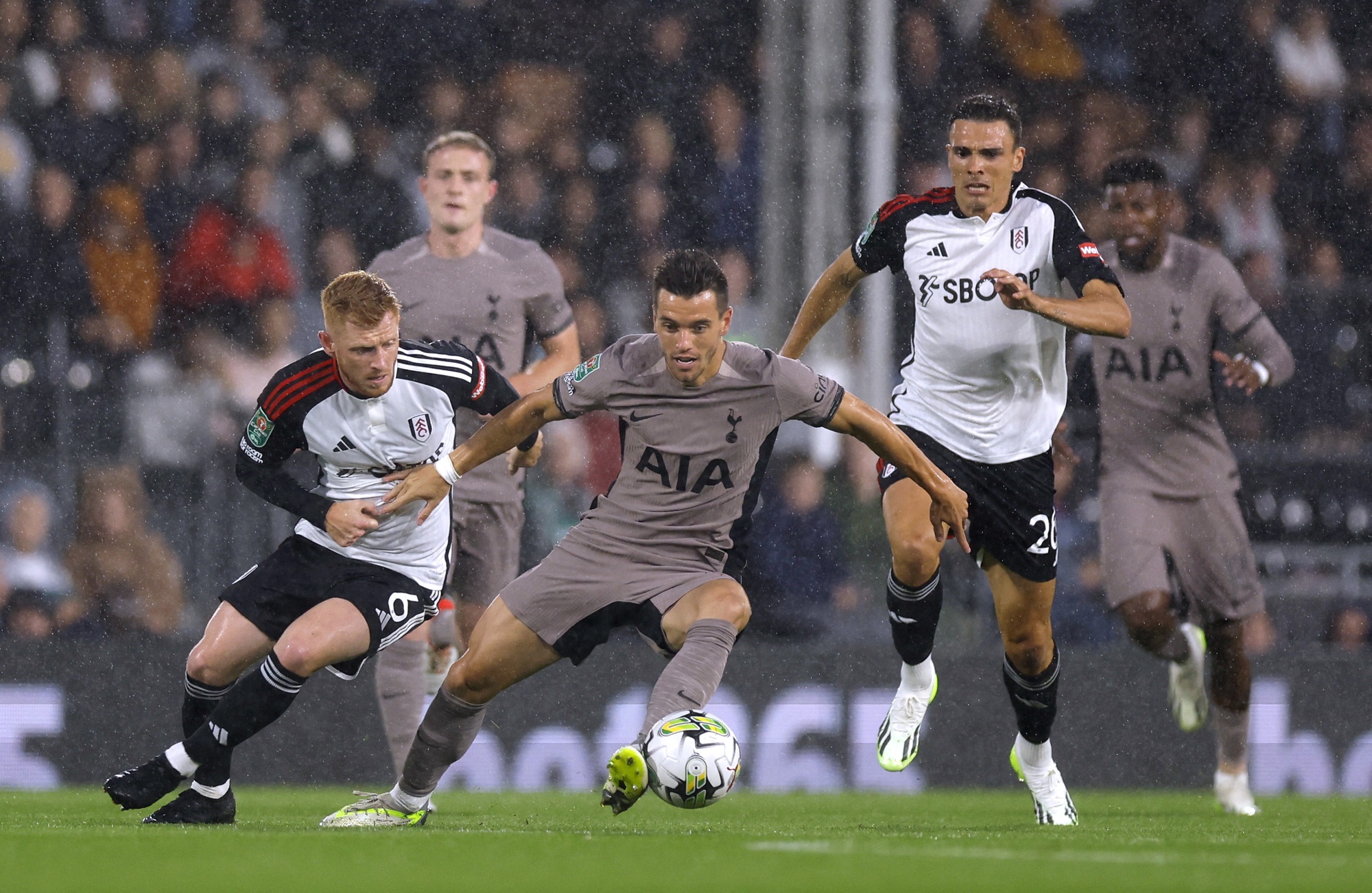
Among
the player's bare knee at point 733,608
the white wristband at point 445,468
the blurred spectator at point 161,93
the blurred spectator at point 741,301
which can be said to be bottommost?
the player's bare knee at point 733,608

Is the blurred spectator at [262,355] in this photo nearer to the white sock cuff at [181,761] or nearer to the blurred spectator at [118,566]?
the blurred spectator at [118,566]

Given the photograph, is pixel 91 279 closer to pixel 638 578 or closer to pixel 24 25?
pixel 24 25

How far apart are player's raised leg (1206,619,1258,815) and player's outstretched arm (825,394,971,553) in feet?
8.17

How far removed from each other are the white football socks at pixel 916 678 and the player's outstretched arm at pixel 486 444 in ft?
5.56

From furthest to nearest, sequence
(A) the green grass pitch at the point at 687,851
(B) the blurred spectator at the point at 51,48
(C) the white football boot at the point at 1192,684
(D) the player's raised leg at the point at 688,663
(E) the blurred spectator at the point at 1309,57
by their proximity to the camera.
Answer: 1. (E) the blurred spectator at the point at 1309,57
2. (B) the blurred spectator at the point at 51,48
3. (C) the white football boot at the point at 1192,684
4. (D) the player's raised leg at the point at 688,663
5. (A) the green grass pitch at the point at 687,851

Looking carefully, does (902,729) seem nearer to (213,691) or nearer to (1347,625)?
(213,691)

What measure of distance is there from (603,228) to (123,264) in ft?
8.42

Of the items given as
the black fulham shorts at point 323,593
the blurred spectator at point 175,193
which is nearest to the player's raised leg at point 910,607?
the black fulham shorts at point 323,593

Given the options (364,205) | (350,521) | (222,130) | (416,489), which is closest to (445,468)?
(416,489)

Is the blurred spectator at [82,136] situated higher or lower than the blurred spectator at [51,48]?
lower

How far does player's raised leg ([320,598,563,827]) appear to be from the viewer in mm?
5543

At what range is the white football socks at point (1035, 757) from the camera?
6473mm

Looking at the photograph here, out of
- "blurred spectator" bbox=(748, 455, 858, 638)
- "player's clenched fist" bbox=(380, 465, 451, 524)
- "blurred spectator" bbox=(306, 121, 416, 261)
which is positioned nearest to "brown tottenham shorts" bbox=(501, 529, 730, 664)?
"player's clenched fist" bbox=(380, 465, 451, 524)

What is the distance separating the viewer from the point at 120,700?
27.9 ft
